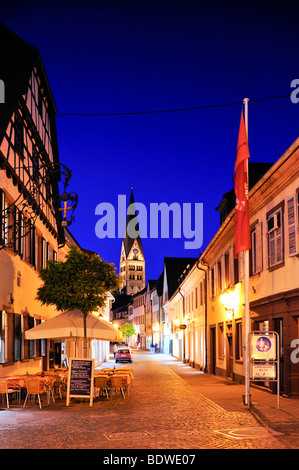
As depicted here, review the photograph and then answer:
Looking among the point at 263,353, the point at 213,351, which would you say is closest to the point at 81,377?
the point at 263,353

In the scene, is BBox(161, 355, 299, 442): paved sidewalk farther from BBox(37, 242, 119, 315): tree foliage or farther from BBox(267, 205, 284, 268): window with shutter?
BBox(37, 242, 119, 315): tree foliage

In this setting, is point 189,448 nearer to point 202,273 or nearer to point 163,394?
point 163,394

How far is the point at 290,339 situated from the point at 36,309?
10371mm

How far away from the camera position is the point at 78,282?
61.8 feet

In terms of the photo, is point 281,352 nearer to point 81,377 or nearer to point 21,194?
point 81,377

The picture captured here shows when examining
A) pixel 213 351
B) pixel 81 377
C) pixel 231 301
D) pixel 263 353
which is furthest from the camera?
pixel 213 351

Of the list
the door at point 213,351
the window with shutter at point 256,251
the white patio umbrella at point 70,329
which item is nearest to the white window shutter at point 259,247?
the window with shutter at point 256,251

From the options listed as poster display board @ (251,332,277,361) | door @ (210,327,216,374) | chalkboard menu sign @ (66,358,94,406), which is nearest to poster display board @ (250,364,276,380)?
poster display board @ (251,332,277,361)

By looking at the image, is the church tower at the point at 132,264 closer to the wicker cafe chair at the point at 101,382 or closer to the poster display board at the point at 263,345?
the wicker cafe chair at the point at 101,382

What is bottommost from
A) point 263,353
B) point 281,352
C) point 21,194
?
point 281,352

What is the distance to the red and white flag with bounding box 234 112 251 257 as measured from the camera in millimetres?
16297

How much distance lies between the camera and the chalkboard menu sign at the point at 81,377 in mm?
16578

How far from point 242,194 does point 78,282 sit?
586cm

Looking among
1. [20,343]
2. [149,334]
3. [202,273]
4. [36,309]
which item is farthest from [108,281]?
[149,334]
